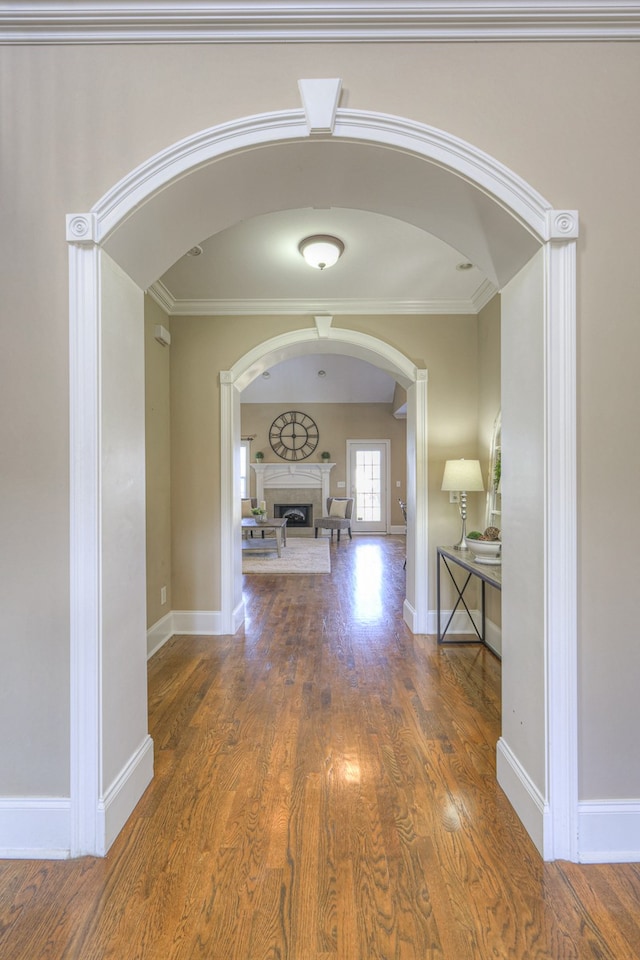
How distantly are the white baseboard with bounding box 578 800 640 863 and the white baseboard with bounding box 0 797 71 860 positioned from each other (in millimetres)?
1743

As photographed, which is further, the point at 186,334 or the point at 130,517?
the point at 186,334

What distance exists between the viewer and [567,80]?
5.29 ft

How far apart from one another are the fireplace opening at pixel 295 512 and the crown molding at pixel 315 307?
7.37 m

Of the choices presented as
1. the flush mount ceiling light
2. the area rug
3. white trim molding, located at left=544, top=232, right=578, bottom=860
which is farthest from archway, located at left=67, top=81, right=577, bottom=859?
the area rug

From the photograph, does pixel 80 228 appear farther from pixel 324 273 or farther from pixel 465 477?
pixel 465 477

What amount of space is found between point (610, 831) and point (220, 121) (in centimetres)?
276

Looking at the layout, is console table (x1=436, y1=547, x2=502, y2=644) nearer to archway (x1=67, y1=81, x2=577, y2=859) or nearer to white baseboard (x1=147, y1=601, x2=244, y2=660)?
archway (x1=67, y1=81, x2=577, y2=859)

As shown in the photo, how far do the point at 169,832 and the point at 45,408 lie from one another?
62.1 inches

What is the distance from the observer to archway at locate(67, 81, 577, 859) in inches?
61.4

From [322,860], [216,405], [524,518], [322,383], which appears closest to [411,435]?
[216,405]

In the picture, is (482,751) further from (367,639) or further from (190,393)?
(190,393)

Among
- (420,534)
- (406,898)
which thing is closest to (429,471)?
(420,534)

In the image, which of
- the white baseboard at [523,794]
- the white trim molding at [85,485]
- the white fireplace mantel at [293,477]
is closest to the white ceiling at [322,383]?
the white fireplace mantel at [293,477]

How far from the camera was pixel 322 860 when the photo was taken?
1541mm
